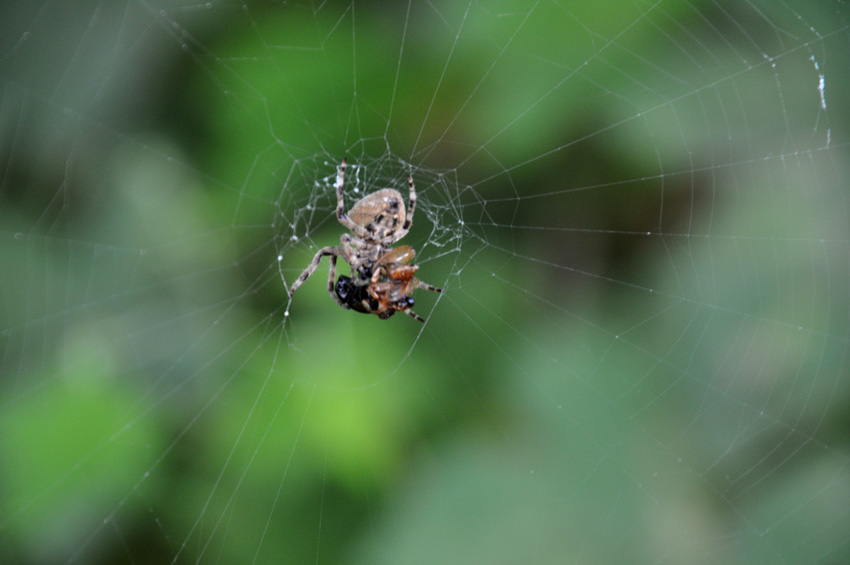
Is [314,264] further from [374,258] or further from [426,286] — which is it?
[426,286]

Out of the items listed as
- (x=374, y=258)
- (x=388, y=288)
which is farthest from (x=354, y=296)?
(x=374, y=258)

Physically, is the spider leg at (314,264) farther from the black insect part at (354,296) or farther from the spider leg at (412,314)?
the spider leg at (412,314)

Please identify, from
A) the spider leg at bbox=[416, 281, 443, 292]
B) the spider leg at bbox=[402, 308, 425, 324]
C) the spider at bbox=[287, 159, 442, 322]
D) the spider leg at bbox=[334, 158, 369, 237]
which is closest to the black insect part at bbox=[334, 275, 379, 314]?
the spider at bbox=[287, 159, 442, 322]

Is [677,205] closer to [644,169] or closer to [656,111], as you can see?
[644,169]

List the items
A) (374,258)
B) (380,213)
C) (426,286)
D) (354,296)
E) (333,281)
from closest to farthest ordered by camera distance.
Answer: (354,296), (426,286), (333,281), (380,213), (374,258)

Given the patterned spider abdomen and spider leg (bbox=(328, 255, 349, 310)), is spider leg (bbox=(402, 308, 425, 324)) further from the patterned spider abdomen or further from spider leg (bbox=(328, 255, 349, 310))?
the patterned spider abdomen

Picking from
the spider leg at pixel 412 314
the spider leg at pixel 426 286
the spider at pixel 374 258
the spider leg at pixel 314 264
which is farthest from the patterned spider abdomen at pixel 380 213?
the spider leg at pixel 412 314
